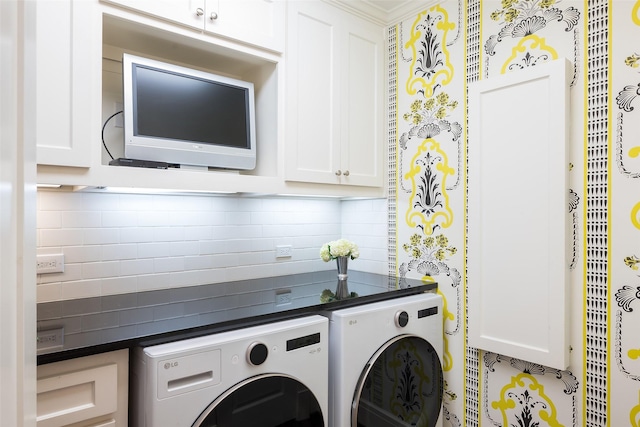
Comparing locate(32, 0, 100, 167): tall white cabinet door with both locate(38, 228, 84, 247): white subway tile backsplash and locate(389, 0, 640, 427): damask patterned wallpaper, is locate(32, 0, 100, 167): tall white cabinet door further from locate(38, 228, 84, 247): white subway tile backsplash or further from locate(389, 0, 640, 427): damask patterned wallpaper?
locate(389, 0, 640, 427): damask patterned wallpaper

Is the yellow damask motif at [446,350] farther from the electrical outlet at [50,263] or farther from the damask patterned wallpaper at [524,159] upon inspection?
the electrical outlet at [50,263]

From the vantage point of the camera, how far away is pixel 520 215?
162cm

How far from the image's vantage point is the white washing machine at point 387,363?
58.7 inches

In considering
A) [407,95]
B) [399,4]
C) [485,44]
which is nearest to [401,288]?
[407,95]

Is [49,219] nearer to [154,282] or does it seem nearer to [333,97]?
[154,282]

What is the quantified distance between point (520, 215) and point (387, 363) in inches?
34.2

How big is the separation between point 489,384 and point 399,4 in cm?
208

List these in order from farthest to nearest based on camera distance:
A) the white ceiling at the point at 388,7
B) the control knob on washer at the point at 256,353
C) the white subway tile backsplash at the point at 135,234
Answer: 1. the white ceiling at the point at 388,7
2. the white subway tile backsplash at the point at 135,234
3. the control knob on washer at the point at 256,353

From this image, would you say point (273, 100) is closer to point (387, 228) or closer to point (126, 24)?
point (126, 24)

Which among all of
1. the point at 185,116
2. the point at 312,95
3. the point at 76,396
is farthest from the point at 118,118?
the point at 76,396

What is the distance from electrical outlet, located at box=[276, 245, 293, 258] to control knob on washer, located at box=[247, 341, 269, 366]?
997 mm

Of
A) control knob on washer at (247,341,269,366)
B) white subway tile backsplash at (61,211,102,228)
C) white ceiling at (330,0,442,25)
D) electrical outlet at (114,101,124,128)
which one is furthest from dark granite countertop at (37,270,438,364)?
white ceiling at (330,0,442,25)

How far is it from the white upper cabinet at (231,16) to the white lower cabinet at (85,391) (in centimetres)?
123

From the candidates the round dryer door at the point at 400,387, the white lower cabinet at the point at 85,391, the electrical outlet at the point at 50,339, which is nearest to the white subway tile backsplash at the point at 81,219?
the electrical outlet at the point at 50,339
